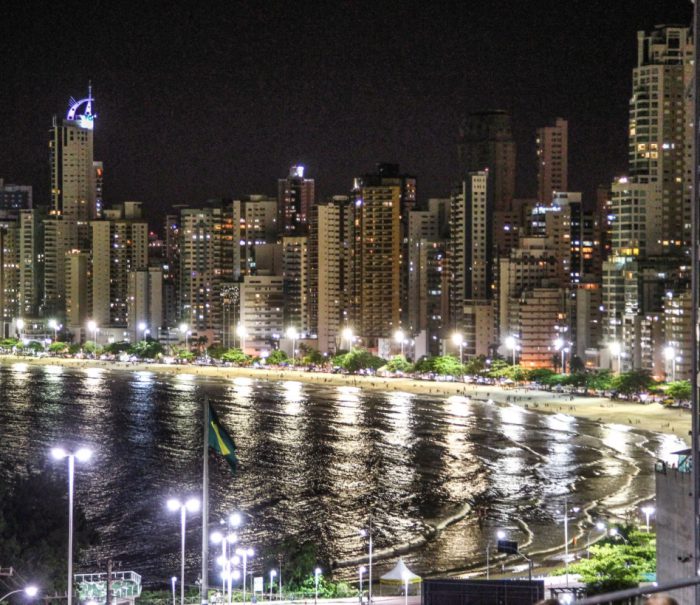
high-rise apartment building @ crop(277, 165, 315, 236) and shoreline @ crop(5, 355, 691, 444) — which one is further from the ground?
high-rise apartment building @ crop(277, 165, 315, 236)

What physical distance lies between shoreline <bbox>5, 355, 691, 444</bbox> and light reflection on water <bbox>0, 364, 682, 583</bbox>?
1534mm

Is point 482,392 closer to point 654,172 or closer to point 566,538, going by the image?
point 654,172

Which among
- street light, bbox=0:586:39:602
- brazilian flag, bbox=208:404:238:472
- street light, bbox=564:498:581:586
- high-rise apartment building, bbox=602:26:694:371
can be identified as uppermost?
high-rise apartment building, bbox=602:26:694:371

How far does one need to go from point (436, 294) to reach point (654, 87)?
23784 mm

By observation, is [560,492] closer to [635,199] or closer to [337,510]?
[337,510]

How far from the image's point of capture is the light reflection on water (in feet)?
103

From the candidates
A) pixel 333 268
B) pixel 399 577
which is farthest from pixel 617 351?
pixel 399 577

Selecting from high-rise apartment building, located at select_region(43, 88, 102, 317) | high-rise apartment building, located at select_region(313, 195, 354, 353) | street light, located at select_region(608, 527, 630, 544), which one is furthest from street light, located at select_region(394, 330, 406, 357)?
street light, located at select_region(608, 527, 630, 544)

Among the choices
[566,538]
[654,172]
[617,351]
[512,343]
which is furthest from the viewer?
[654,172]

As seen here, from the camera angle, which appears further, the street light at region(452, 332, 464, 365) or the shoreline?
the street light at region(452, 332, 464, 365)

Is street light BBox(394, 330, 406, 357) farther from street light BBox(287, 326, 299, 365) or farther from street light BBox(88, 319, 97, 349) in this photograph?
street light BBox(88, 319, 97, 349)

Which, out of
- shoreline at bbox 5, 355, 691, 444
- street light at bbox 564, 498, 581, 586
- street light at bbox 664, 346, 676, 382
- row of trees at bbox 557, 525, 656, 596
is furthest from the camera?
street light at bbox 664, 346, 676, 382

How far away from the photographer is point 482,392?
228 ft

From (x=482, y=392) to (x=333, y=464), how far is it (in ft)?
87.8
